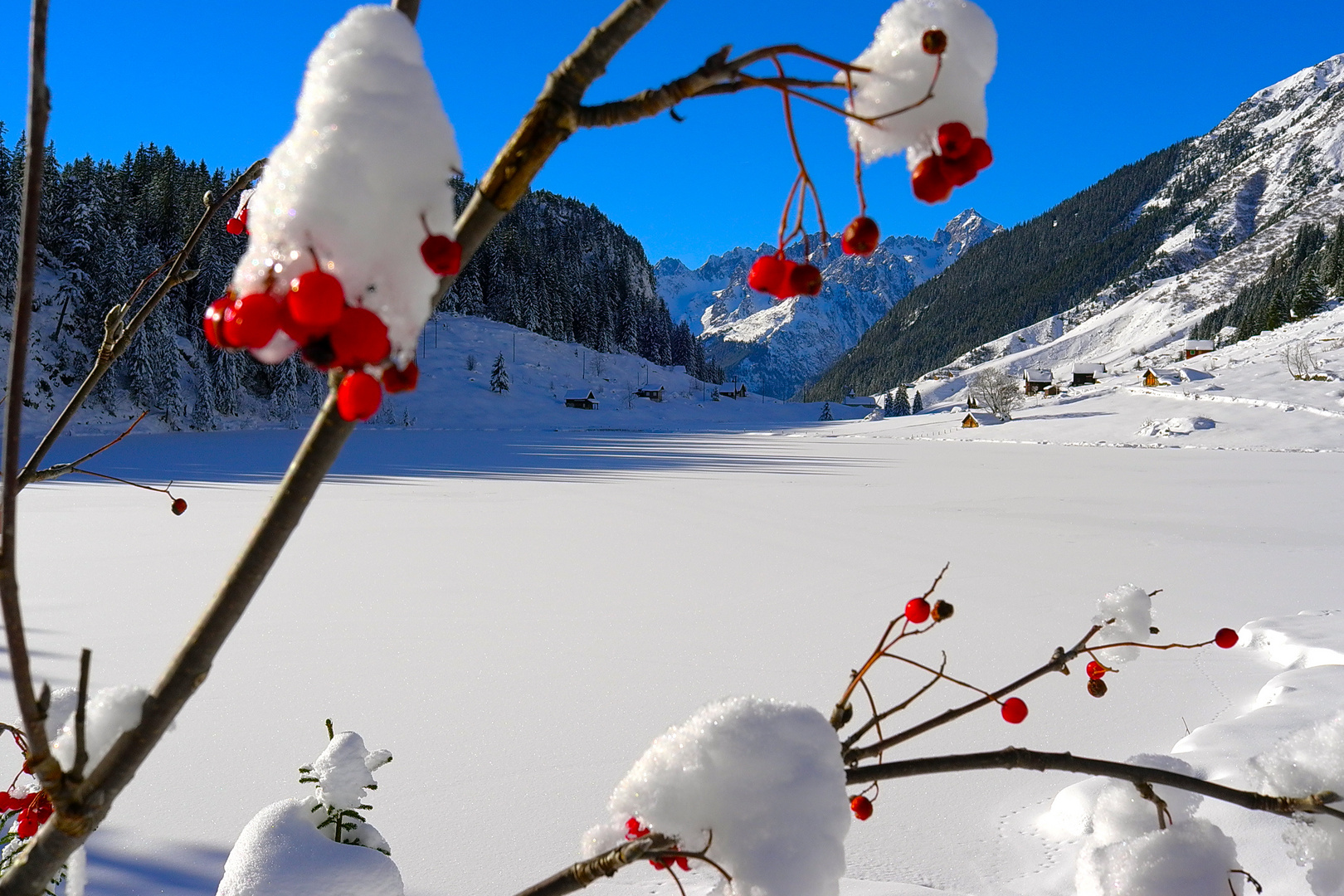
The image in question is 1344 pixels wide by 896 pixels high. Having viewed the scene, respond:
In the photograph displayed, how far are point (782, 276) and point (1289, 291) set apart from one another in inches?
3765

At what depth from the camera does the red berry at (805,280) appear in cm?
67

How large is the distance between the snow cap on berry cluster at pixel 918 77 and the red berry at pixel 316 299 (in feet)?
1.25

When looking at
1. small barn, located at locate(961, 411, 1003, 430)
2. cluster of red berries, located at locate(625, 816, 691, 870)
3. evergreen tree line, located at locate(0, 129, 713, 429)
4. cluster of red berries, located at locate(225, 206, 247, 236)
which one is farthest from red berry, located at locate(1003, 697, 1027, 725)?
small barn, located at locate(961, 411, 1003, 430)

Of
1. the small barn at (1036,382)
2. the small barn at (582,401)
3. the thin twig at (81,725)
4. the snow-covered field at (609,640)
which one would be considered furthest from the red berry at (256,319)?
the small barn at (1036,382)

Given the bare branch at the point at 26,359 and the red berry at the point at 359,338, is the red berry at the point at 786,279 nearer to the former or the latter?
the red berry at the point at 359,338

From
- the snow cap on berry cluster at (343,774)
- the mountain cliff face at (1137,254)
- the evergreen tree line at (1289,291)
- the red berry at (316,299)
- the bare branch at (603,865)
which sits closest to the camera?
the red berry at (316,299)

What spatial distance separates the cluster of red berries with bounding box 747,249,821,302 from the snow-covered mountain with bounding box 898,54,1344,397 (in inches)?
4015

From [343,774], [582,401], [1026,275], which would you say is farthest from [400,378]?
[1026,275]

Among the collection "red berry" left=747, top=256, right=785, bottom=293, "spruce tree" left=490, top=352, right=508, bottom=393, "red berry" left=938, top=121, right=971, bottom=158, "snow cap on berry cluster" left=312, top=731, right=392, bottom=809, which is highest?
"spruce tree" left=490, top=352, right=508, bottom=393

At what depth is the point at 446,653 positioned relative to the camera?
413 cm

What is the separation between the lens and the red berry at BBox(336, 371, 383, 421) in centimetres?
40

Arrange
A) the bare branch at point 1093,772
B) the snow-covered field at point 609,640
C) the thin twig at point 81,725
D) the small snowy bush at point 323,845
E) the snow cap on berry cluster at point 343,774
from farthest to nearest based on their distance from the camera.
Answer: the snow-covered field at point 609,640
the snow cap on berry cluster at point 343,774
the small snowy bush at point 323,845
the bare branch at point 1093,772
the thin twig at point 81,725

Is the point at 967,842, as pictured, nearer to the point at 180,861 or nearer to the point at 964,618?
the point at 180,861

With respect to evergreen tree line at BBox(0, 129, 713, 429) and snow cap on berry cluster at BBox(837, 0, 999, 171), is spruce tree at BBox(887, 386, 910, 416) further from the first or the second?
snow cap on berry cluster at BBox(837, 0, 999, 171)
